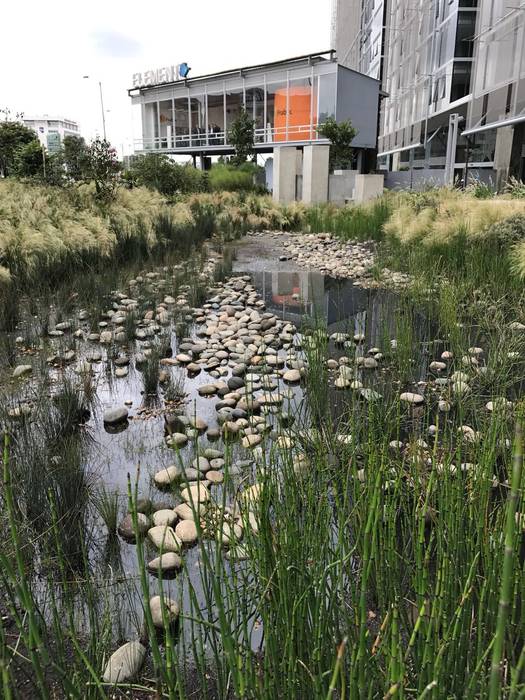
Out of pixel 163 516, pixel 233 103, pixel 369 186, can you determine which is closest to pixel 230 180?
pixel 369 186

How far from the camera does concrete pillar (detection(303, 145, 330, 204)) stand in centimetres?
1505

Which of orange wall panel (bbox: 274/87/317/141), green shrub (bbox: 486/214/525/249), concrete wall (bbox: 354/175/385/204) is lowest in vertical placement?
green shrub (bbox: 486/214/525/249)

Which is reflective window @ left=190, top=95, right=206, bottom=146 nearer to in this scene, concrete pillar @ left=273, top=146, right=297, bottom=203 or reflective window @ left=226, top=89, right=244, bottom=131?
reflective window @ left=226, top=89, right=244, bottom=131

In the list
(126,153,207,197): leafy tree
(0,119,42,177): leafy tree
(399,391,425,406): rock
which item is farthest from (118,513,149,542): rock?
(0,119,42,177): leafy tree

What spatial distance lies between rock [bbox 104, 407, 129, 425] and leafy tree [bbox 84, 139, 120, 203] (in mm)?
6364

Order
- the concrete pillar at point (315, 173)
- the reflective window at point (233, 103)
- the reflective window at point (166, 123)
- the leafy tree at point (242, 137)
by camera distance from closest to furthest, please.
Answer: the concrete pillar at point (315, 173) → the leafy tree at point (242, 137) → the reflective window at point (233, 103) → the reflective window at point (166, 123)

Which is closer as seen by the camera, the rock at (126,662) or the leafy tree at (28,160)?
the rock at (126,662)

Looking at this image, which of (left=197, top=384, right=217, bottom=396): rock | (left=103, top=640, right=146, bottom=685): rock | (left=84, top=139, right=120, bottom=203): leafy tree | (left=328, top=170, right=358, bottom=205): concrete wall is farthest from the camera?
(left=328, top=170, right=358, bottom=205): concrete wall

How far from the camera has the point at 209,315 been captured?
485 cm

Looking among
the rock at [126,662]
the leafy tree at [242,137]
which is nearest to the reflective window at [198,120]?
the leafy tree at [242,137]

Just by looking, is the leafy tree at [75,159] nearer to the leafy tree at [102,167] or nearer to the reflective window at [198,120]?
the leafy tree at [102,167]

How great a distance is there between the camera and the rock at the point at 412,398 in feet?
9.02

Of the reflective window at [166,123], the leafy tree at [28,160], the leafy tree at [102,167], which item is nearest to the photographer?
the leafy tree at [102,167]

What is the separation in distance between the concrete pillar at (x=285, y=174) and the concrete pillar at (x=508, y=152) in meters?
5.71
